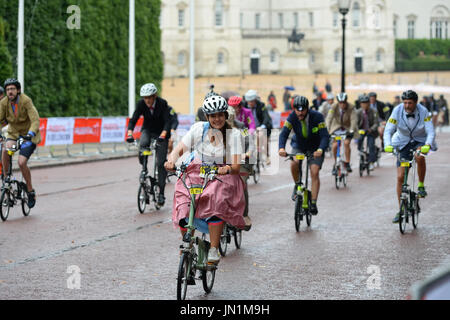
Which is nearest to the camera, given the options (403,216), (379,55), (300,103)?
(403,216)

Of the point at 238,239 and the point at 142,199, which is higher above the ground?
the point at 142,199

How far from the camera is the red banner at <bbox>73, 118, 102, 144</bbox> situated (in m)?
25.3

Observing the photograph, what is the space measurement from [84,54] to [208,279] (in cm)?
2397

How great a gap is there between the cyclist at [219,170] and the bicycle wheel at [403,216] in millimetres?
4025

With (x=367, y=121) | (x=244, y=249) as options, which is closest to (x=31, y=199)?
(x=244, y=249)

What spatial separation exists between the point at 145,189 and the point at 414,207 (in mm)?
4107

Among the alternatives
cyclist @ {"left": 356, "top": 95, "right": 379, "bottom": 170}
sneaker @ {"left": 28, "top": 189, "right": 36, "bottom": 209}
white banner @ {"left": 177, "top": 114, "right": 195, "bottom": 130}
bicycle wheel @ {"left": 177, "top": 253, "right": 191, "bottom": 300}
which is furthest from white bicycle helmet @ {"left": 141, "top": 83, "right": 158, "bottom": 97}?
white banner @ {"left": 177, "top": 114, "right": 195, "bottom": 130}

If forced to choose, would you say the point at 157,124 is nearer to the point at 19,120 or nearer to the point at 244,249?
the point at 19,120

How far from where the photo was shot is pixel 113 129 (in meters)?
27.4

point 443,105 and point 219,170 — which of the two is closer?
point 219,170

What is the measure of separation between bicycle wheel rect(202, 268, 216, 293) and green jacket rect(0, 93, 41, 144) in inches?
209

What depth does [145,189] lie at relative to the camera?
44.6 ft

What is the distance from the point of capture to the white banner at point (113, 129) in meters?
26.9

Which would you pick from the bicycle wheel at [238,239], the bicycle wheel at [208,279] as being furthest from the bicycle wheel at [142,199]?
the bicycle wheel at [208,279]
